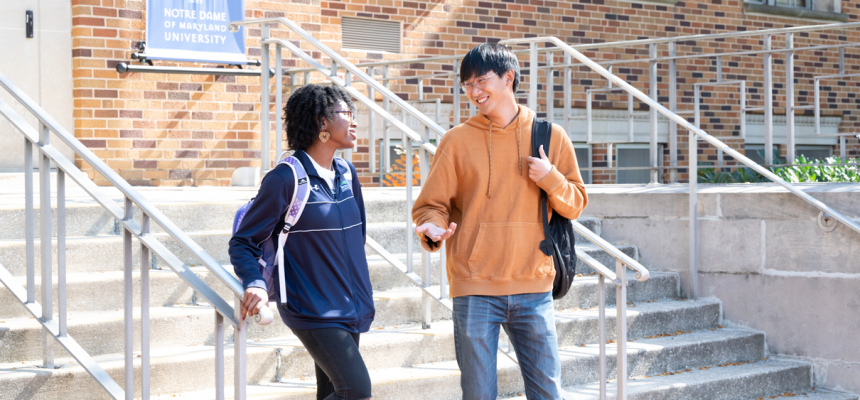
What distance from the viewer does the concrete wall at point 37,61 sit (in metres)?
6.13

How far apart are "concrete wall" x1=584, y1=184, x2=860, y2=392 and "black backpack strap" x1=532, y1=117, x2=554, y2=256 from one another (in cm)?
265

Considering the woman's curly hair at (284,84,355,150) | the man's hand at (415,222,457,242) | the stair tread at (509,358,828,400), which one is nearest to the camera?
the man's hand at (415,222,457,242)

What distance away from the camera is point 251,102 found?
6969 mm

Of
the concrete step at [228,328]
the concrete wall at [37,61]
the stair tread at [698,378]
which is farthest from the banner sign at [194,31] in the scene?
the stair tread at [698,378]

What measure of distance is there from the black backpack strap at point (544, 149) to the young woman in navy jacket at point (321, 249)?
1.83 feet

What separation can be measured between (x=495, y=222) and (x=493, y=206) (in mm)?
47

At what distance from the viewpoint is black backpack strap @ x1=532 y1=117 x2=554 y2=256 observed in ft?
8.21

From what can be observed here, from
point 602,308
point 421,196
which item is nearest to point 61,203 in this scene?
point 421,196

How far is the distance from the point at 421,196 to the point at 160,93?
15.2 ft

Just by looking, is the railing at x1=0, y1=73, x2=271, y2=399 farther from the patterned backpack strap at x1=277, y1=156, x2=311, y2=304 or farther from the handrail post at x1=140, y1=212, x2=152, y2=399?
the patterned backpack strap at x1=277, y1=156, x2=311, y2=304

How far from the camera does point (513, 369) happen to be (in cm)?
377

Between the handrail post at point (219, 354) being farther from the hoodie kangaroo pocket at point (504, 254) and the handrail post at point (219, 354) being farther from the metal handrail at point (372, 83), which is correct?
the metal handrail at point (372, 83)

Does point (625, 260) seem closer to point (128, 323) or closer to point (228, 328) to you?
point (228, 328)

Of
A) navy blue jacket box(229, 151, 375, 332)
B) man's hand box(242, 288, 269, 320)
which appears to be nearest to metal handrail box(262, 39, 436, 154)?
navy blue jacket box(229, 151, 375, 332)
